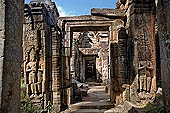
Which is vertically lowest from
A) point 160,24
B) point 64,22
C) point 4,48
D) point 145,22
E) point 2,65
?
point 2,65

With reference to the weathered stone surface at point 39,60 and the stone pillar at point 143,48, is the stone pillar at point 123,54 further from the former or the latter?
the weathered stone surface at point 39,60

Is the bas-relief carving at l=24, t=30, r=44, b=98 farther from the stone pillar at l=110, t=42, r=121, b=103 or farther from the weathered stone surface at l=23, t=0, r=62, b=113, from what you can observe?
the stone pillar at l=110, t=42, r=121, b=103

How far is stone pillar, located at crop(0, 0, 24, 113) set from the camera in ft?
7.63

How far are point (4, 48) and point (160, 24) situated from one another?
2.95 meters

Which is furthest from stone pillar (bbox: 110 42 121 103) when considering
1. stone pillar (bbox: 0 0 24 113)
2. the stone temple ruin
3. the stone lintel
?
stone pillar (bbox: 0 0 24 113)

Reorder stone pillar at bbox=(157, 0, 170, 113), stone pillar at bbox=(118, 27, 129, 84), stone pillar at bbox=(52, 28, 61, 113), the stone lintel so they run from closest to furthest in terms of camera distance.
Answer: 1. stone pillar at bbox=(157, 0, 170, 113)
2. stone pillar at bbox=(118, 27, 129, 84)
3. stone pillar at bbox=(52, 28, 61, 113)
4. the stone lintel

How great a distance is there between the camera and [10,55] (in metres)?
2.49

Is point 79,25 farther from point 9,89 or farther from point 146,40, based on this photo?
point 9,89

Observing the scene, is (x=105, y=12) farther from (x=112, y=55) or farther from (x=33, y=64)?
(x=33, y=64)

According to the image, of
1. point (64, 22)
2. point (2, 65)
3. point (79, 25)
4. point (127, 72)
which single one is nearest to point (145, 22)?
point (127, 72)

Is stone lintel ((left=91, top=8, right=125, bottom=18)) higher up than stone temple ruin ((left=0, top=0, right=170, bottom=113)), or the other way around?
stone lintel ((left=91, top=8, right=125, bottom=18))

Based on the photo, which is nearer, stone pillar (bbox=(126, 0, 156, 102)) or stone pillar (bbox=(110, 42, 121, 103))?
stone pillar (bbox=(126, 0, 156, 102))

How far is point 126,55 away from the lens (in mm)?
5840

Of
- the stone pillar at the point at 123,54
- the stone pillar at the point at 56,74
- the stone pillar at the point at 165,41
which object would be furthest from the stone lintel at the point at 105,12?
the stone pillar at the point at 165,41
